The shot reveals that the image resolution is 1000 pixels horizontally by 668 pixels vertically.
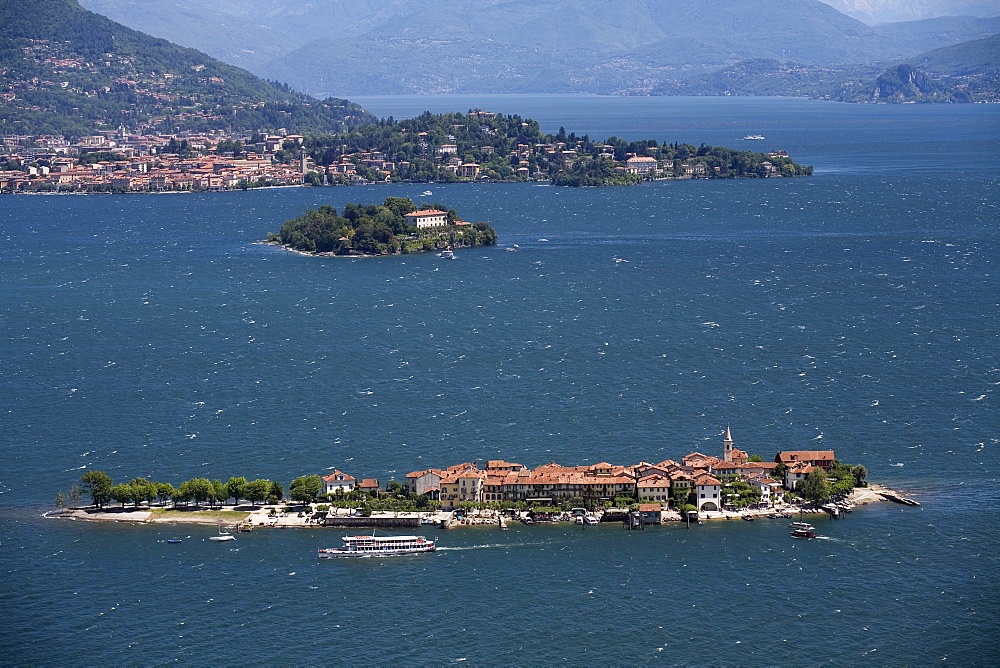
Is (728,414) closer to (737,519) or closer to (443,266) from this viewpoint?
(737,519)

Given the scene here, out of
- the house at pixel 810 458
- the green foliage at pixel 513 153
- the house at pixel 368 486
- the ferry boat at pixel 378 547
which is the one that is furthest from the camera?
the green foliage at pixel 513 153

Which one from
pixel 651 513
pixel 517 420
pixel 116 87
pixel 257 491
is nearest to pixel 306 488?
pixel 257 491

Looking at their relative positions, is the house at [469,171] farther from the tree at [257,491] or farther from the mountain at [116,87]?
the tree at [257,491]

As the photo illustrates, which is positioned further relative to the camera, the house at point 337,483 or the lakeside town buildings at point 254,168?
the lakeside town buildings at point 254,168

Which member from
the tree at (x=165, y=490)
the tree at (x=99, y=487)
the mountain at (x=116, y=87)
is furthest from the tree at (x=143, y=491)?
the mountain at (x=116, y=87)

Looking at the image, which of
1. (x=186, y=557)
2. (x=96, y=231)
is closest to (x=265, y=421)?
(x=186, y=557)

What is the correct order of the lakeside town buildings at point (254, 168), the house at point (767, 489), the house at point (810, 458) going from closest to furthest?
the house at point (767, 489) < the house at point (810, 458) < the lakeside town buildings at point (254, 168)

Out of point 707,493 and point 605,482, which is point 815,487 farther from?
point 605,482

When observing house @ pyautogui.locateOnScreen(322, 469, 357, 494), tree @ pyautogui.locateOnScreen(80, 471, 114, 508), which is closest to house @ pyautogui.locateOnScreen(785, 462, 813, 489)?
house @ pyautogui.locateOnScreen(322, 469, 357, 494)
